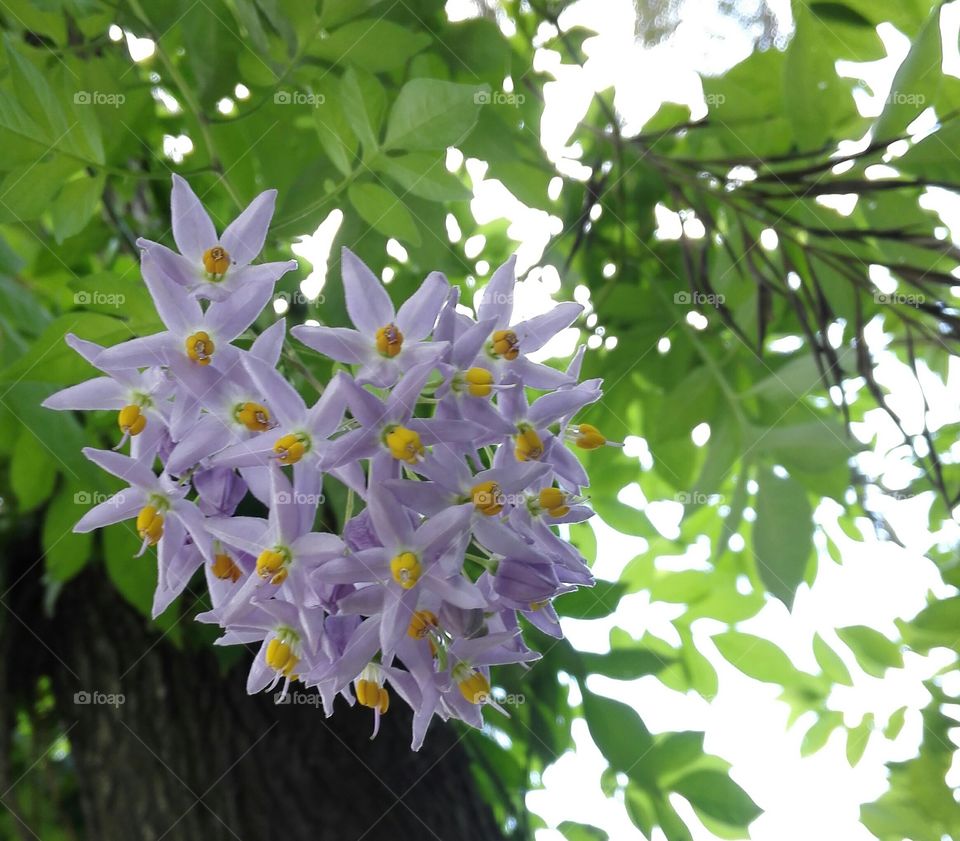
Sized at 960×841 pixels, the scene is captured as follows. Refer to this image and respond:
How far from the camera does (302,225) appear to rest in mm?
1005

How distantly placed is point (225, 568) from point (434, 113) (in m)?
0.49

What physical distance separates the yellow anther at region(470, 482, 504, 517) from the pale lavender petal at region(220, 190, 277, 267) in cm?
29

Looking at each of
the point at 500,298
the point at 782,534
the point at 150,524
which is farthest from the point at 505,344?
the point at 782,534

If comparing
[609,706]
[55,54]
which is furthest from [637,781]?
[55,54]

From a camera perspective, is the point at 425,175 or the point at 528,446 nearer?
the point at 528,446

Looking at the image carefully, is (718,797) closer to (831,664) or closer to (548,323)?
(831,664)

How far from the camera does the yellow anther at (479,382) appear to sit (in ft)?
2.31

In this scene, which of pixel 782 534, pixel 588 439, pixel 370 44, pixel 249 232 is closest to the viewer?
pixel 249 232

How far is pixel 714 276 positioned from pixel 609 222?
227mm

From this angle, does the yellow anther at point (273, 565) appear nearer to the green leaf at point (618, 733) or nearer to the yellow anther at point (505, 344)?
the yellow anther at point (505, 344)

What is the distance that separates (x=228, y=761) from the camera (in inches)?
59.8

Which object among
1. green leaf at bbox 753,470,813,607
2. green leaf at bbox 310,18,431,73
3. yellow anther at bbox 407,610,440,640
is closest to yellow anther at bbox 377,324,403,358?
yellow anther at bbox 407,610,440,640

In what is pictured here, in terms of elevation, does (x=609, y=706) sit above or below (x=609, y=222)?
below

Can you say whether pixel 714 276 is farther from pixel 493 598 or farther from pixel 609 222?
pixel 493 598
